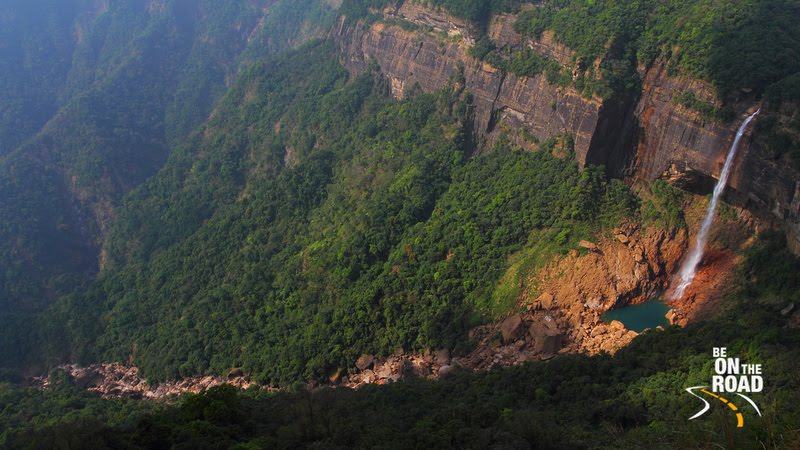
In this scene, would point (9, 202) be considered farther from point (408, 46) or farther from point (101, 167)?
point (408, 46)

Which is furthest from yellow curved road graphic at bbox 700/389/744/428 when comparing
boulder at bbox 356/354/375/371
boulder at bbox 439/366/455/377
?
boulder at bbox 356/354/375/371

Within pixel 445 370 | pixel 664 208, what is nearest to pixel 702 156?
pixel 664 208

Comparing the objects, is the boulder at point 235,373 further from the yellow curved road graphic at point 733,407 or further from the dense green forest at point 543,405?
the yellow curved road graphic at point 733,407

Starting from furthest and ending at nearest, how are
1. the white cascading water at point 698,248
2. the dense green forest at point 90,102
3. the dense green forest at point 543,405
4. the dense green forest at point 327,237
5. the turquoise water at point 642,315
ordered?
the dense green forest at point 90,102 < the dense green forest at point 327,237 < the white cascading water at point 698,248 < the turquoise water at point 642,315 < the dense green forest at point 543,405

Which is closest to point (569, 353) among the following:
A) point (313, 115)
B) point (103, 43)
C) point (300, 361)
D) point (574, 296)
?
point (574, 296)

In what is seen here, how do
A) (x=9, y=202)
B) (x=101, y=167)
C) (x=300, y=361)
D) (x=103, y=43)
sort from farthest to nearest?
1. (x=103, y=43)
2. (x=101, y=167)
3. (x=9, y=202)
4. (x=300, y=361)

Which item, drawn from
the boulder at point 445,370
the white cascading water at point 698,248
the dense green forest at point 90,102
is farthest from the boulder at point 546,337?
the dense green forest at point 90,102

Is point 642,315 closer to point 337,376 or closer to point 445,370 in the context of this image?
point 445,370
